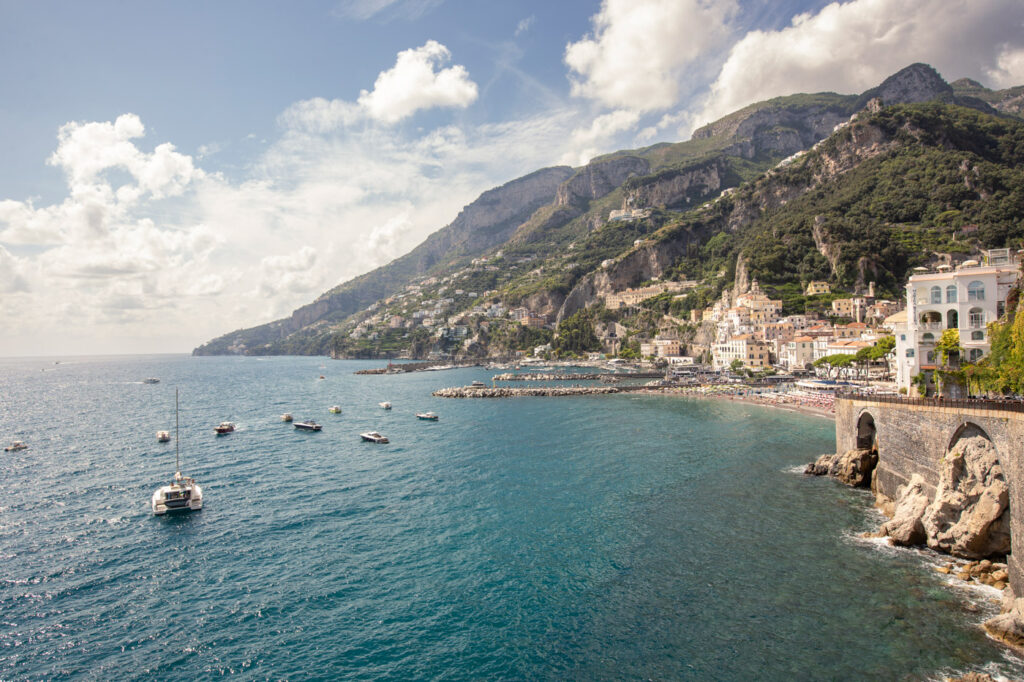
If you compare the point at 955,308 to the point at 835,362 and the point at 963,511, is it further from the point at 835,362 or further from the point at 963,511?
the point at 835,362

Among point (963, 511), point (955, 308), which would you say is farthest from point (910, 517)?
point (955, 308)

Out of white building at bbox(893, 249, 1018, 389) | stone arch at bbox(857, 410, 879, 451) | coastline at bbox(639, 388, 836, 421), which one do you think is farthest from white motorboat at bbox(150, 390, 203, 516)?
coastline at bbox(639, 388, 836, 421)

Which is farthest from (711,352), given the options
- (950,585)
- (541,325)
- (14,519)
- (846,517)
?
(14,519)

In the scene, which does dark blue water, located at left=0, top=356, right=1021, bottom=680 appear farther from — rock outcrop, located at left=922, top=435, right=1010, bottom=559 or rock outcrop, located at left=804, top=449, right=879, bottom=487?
rock outcrop, located at left=922, top=435, right=1010, bottom=559

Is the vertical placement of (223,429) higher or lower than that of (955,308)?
lower

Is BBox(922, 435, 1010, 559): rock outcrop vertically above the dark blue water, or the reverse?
BBox(922, 435, 1010, 559): rock outcrop

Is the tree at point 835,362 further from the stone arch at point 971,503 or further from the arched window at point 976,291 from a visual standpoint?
the stone arch at point 971,503
